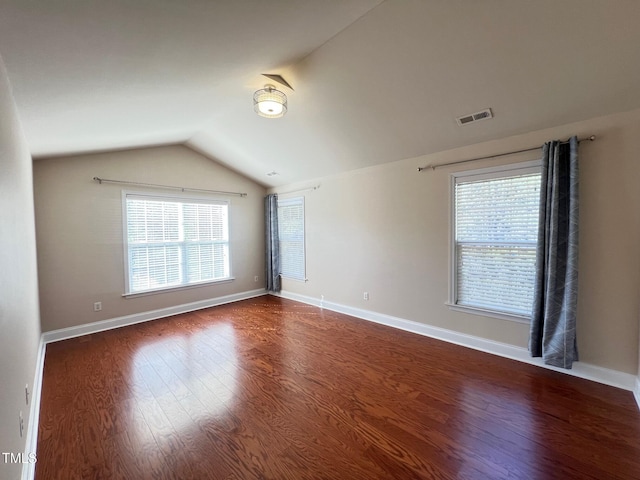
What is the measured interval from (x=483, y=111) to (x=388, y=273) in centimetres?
220

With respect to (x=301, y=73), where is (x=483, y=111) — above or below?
below

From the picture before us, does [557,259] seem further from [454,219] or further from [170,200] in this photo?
[170,200]

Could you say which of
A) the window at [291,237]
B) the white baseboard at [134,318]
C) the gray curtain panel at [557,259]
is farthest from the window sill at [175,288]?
the gray curtain panel at [557,259]

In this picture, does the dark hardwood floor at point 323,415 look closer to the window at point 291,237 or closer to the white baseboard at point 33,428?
the white baseboard at point 33,428

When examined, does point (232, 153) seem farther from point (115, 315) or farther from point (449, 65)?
point (449, 65)

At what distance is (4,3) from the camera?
1035mm

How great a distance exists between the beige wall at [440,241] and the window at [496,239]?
128 millimetres

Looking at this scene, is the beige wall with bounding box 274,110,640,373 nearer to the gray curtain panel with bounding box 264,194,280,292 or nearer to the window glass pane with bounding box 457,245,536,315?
the window glass pane with bounding box 457,245,536,315

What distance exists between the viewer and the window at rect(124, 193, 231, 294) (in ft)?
13.7

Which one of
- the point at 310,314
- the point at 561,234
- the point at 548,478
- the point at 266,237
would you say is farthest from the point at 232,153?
the point at 548,478

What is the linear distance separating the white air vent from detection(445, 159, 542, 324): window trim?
55cm

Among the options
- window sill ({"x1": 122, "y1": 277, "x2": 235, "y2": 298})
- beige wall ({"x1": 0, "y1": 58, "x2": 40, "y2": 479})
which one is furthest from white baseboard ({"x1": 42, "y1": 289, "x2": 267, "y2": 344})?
beige wall ({"x1": 0, "y1": 58, "x2": 40, "y2": 479})

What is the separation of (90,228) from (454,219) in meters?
4.80

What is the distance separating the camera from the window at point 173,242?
13.7 feet
